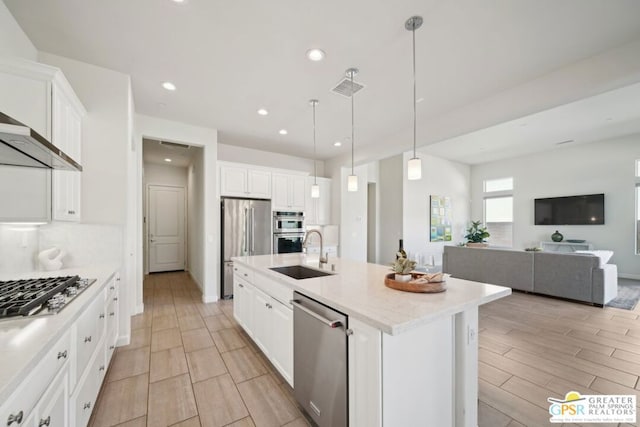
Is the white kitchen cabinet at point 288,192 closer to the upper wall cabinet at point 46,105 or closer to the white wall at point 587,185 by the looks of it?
the upper wall cabinet at point 46,105

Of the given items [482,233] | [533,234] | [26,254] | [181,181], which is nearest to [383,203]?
[482,233]

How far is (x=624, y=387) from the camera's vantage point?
201cm

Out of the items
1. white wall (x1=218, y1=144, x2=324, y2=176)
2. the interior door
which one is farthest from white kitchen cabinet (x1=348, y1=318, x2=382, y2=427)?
the interior door

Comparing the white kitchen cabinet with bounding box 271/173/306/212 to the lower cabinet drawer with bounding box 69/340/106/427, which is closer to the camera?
the lower cabinet drawer with bounding box 69/340/106/427

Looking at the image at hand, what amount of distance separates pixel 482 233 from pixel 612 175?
3.59m

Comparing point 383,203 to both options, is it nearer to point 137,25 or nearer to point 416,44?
point 416,44

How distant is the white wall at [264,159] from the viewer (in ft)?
17.6

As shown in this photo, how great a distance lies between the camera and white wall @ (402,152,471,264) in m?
7.08

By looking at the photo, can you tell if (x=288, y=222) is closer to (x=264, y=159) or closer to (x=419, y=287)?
(x=264, y=159)

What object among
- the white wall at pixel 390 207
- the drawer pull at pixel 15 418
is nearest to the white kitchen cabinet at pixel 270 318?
the drawer pull at pixel 15 418

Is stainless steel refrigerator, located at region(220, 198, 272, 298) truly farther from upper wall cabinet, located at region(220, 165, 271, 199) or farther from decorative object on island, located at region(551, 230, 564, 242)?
decorative object on island, located at region(551, 230, 564, 242)

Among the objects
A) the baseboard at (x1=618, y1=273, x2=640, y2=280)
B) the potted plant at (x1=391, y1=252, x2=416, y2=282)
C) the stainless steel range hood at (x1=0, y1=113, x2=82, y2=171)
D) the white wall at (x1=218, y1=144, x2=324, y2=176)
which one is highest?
the white wall at (x1=218, y1=144, x2=324, y2=176)

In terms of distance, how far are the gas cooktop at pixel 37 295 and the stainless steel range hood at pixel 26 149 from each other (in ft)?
2.66

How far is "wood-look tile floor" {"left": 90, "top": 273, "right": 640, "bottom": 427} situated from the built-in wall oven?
5.70 feet
